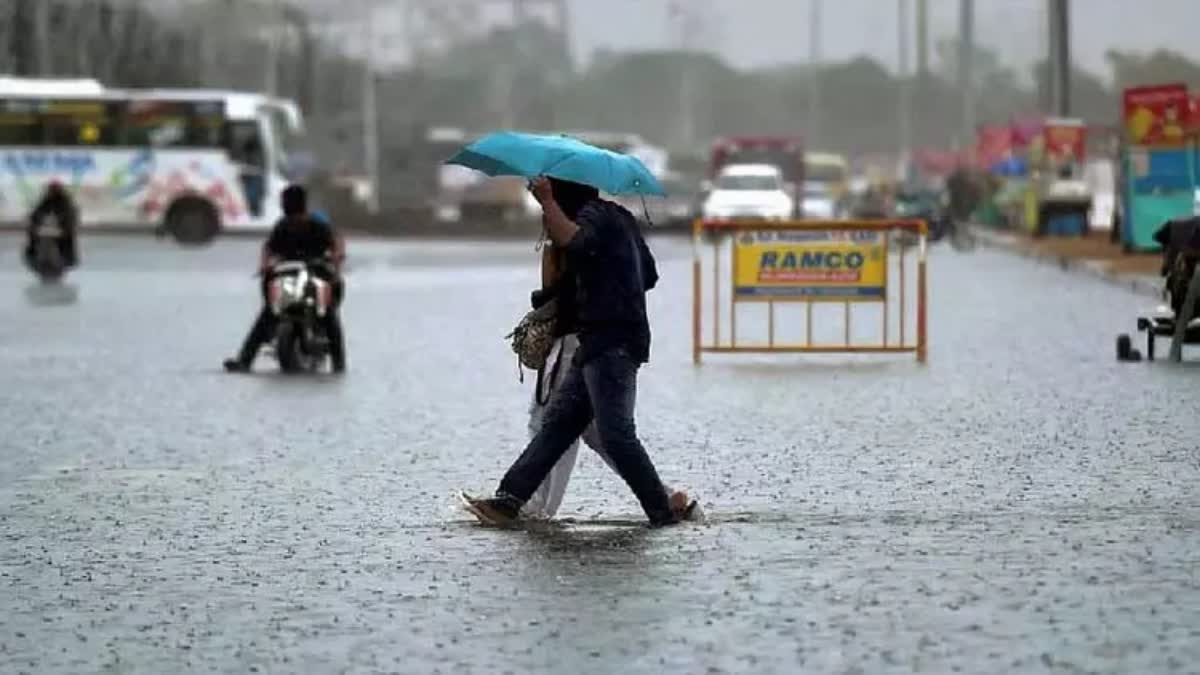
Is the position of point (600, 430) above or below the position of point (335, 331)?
above

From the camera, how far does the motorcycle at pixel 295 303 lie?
23.9m

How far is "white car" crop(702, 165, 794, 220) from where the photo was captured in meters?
66.6

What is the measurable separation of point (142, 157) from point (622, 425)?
5482 cm

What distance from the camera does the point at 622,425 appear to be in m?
12.7

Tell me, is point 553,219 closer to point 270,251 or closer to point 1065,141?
point 270,251

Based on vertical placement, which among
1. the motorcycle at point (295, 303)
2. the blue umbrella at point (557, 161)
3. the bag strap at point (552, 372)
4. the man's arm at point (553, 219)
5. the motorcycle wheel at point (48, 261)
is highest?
the blue umbrella at point (557, 161)

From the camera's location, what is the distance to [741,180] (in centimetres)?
6919

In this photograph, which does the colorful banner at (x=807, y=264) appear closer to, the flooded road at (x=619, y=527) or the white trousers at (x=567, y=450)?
the flooded road at (x=619, y=527)

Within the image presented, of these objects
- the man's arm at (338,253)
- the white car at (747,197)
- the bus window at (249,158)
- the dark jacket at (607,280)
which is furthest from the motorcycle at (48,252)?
the dark jacket at (607,280)

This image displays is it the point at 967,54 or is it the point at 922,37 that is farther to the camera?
the point at 922,37

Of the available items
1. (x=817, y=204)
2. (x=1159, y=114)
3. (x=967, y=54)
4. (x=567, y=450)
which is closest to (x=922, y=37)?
(x=967, y=54)

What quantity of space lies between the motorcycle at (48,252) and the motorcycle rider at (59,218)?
0.12ft

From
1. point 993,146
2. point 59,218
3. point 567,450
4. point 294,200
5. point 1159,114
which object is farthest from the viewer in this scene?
point 993,146

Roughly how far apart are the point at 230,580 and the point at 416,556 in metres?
0.89
